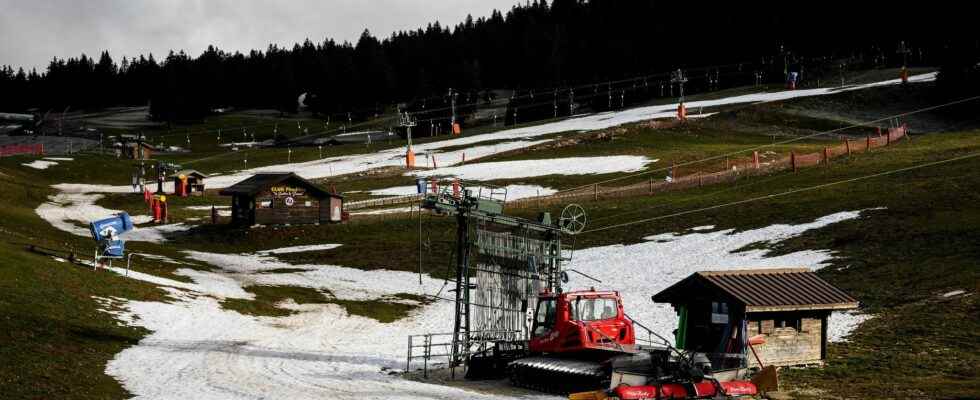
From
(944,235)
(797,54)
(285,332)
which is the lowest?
(285,332)

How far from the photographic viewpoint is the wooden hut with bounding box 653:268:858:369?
35.3 metres

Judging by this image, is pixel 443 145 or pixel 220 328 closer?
pixel 220 328

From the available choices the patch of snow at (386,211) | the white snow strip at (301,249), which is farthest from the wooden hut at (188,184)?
the white snow strip at (301,249)

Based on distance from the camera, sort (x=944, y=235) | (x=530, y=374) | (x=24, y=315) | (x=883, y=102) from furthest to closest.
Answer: (x=883, y=102)
(x=944, y=235)
(x=24, y=315)
(x=530, y=374)

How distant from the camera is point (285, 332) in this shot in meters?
50.3

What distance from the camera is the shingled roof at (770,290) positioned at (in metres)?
35.3

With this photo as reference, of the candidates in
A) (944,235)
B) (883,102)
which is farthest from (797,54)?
(944,235)

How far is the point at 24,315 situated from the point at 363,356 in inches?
514

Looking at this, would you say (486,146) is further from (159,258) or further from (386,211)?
(159,258)

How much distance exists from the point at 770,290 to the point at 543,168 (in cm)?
7428

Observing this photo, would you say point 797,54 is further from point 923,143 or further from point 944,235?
point 944,235

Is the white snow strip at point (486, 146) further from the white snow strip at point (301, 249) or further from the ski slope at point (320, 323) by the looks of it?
the ski slope at point (320, 323)

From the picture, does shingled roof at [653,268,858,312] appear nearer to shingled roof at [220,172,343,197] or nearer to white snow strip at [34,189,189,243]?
shingled roof at [220,172,343,197]

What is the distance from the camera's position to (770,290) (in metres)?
36.2
